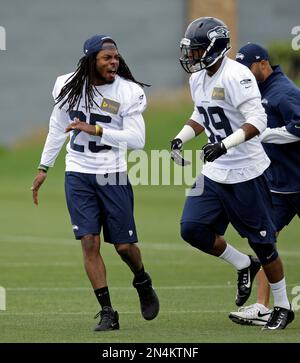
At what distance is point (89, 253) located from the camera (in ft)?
32.3

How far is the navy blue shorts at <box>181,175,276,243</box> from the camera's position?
980 centimetres

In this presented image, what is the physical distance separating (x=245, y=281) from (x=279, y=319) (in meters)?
0.75

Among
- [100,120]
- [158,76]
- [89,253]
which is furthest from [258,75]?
[158,76]

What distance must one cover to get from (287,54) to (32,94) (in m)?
8.23

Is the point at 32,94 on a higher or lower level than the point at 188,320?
lower

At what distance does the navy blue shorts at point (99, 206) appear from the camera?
9.87 m

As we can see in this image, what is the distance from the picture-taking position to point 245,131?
369 inches

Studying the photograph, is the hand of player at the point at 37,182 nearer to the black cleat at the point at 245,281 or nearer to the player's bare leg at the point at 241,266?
the player's bare leg at the point at 241,266

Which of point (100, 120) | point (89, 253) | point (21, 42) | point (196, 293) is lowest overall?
point (21, 42)

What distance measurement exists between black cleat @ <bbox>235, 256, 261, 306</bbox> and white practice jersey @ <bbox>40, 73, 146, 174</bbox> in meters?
1.44

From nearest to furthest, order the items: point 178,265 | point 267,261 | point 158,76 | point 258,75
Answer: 1. point 267,261
2. point 258,75
3. point 178,265
4. point 158,76

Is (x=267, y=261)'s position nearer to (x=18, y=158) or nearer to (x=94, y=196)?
(x=94, y=196)

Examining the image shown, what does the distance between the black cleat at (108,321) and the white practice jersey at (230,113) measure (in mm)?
1408

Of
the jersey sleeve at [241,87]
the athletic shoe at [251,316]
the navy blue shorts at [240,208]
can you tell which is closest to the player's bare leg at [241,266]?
the athletic shoe at [251,316]
